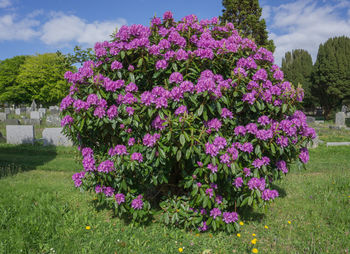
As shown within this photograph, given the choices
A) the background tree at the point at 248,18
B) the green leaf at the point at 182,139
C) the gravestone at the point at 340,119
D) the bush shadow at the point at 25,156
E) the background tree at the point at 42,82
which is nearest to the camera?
the green leaf at the point at 182,139

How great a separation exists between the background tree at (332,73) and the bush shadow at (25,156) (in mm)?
30044

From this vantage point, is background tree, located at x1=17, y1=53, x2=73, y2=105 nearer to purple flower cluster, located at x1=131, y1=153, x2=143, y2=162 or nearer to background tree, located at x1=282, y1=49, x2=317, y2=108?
background tree, located at x1=282, y1=49, x2=317, y2=108

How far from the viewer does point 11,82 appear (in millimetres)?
48125

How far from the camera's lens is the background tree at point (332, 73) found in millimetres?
28406

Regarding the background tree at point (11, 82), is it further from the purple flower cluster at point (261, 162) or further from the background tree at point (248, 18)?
the purple flower cluster at point (261, 162)

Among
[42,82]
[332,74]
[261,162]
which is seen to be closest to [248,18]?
[332,74]

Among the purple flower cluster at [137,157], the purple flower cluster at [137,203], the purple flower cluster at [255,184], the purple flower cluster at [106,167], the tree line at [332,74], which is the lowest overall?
the purple flower cluster at [137,203]

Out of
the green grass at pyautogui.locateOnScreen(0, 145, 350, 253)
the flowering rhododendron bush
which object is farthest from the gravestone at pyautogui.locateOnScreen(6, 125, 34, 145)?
the flowering rhododendron bush

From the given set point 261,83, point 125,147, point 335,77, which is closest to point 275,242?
point 261,83

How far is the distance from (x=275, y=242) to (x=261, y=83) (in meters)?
2.27

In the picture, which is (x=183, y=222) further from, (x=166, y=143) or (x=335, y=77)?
(x=335, y=77)

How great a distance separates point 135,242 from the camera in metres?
3.61

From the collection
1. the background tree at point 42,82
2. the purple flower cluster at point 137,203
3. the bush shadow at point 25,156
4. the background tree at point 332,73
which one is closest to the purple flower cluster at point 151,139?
the purple flower cluster at point 137,203

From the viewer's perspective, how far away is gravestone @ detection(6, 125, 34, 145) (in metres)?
11.9
